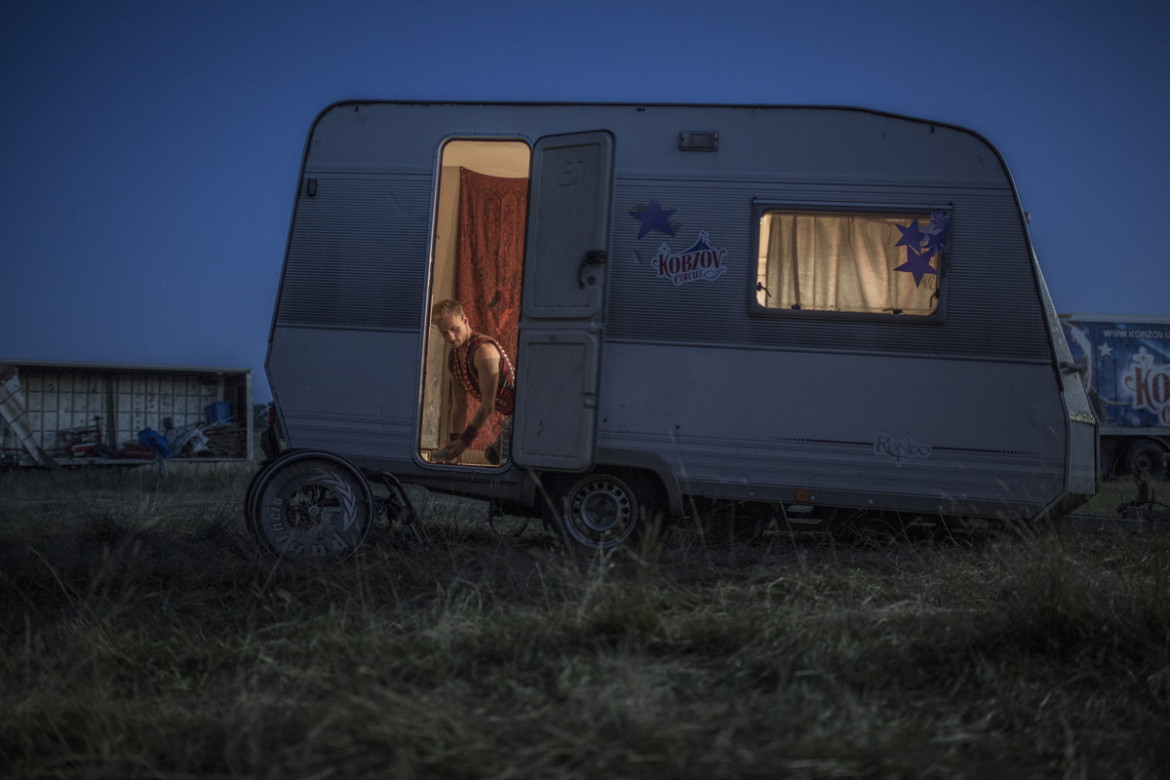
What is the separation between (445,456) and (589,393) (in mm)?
1324

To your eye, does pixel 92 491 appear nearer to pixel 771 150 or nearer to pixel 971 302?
pixel 771 150

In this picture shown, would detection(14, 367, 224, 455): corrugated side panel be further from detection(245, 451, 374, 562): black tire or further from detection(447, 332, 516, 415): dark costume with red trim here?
detection(245, 451, 374, 562): black tire

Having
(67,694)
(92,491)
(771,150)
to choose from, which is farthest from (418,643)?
(92,491)

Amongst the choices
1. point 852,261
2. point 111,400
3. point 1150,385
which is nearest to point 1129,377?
point 1150,385

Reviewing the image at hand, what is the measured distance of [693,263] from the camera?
5.15m

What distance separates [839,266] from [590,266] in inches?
60.6

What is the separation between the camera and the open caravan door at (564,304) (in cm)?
507

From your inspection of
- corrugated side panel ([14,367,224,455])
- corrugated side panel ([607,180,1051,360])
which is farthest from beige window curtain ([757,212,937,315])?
corrugated side panel ([14,367,224,455])

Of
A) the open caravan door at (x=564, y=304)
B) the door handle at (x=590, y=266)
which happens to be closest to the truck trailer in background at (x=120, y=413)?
the open caravan door at (x=564, y=304)

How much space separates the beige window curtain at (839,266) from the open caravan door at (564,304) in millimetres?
1053

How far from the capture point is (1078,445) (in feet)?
16.3

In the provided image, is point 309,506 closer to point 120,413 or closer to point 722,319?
point 722,319

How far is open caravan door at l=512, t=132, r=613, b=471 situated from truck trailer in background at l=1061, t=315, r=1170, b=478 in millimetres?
11334

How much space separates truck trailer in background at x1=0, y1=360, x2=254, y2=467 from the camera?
13445 millimetres
